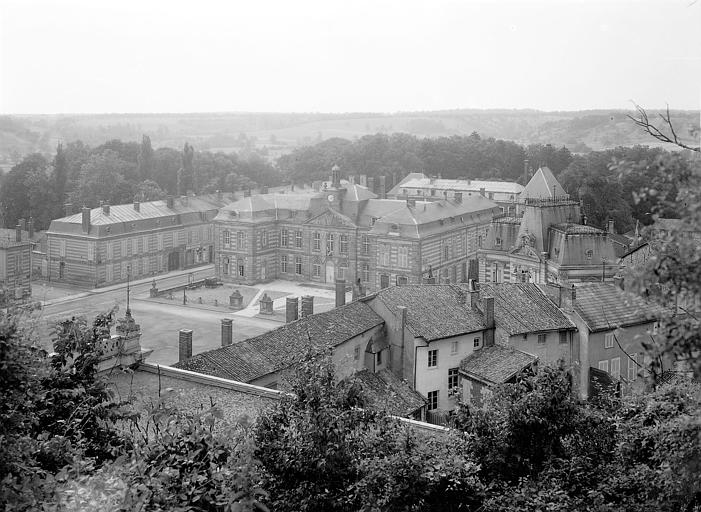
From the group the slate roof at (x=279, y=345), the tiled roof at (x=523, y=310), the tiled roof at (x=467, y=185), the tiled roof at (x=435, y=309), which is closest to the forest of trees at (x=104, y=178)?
the tiled roof at (x=467, y=185)

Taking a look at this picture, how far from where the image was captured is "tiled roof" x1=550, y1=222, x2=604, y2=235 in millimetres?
50062

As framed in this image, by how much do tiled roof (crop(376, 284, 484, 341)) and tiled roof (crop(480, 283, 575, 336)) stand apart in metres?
1.06

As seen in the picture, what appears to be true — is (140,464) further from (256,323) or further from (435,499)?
(256,323)

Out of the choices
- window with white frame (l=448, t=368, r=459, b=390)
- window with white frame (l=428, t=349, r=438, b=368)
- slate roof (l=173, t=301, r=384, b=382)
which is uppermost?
slate roof (l=173, t=301, r=384, b=382)

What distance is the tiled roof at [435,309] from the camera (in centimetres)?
3325

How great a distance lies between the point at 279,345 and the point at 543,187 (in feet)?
136

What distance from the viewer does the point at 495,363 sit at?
105ft

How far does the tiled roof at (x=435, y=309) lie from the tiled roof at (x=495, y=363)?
3.64 ft

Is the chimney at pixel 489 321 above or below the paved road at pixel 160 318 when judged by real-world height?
above

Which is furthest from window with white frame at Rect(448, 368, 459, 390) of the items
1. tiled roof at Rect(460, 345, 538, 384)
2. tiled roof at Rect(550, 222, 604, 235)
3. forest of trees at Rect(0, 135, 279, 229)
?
forest of trees at Rect(0, 135, 279, 229)

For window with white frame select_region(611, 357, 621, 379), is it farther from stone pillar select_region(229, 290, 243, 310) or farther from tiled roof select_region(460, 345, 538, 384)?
stone pillar select_region(229, 290, 243, 310)

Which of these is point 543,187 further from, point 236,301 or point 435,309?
point 435,309

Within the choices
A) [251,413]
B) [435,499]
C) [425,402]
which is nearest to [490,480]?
[435,499]

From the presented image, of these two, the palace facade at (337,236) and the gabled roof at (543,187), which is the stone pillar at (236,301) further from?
the gabled roof at (543,187)
